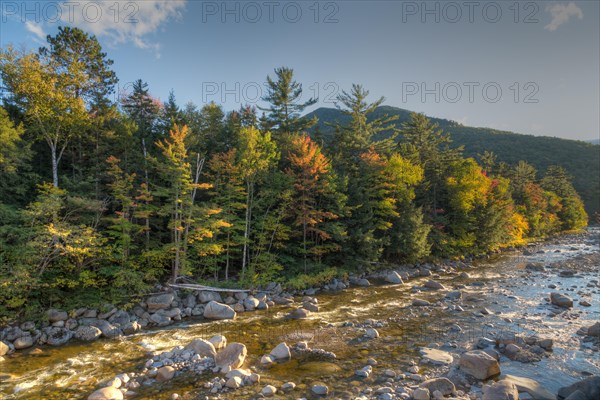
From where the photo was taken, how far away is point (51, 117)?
781 inches

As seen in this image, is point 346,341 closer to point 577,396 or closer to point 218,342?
point 218,342

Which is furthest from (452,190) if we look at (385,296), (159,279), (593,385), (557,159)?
(557,159)

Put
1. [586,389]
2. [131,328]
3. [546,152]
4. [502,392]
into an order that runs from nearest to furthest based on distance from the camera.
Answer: [502,392] < [586,389] < [131,328] < [546,152]

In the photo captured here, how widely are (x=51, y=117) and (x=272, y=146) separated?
14.8 metres

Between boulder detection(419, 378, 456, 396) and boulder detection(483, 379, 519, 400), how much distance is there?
835 mm

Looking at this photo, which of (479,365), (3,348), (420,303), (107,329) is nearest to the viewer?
(479,365)

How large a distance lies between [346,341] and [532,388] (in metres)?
6.18

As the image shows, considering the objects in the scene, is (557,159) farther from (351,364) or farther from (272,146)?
(351,364)

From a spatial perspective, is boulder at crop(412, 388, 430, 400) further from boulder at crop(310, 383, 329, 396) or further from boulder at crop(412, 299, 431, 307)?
boulder at crop(412, 299, 431, 307)

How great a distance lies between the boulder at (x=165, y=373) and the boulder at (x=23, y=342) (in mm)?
7139

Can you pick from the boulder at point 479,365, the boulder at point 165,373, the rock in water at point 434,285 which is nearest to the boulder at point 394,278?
the rock in water at point 434,285

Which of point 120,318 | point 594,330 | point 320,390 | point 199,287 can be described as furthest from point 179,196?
point 594,330

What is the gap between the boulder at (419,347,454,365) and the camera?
1056 cm

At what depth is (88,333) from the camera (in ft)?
44.7
